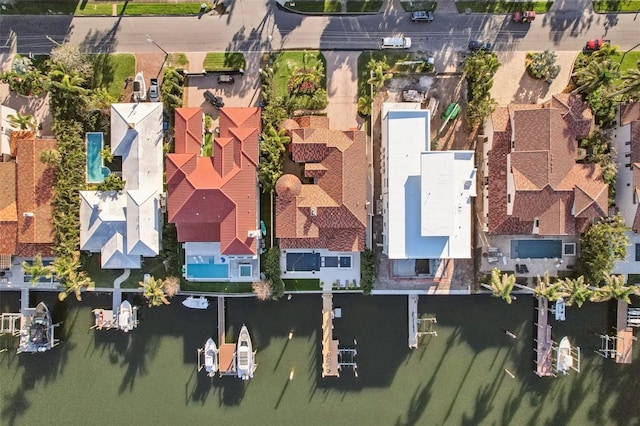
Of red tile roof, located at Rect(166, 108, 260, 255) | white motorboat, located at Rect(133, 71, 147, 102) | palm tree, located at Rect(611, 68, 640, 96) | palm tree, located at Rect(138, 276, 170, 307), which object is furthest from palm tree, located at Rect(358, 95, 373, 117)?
palm tree, located at Rect(138, 276, 170, 307)

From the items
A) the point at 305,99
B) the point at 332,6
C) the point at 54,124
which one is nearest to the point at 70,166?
the point at 54,124

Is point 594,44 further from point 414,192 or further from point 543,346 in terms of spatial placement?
point 543,346

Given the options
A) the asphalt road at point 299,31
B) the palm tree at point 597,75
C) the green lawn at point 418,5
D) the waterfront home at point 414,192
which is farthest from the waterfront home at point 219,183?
the palm tree at point 597,75

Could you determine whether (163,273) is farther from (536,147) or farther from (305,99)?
(536,147)

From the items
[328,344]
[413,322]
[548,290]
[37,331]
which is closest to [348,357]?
[328,344]

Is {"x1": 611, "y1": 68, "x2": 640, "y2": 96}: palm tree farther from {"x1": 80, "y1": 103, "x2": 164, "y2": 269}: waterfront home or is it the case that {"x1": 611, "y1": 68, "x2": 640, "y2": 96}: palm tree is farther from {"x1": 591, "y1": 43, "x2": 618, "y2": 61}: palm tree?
{"x1": 80, "y1": 103, "x2": 164, "y2": 269}: waterfront home
